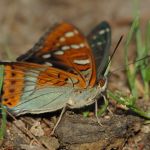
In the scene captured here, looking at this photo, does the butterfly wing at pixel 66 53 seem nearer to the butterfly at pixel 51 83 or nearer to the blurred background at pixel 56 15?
the butterfly at pixel 51 83

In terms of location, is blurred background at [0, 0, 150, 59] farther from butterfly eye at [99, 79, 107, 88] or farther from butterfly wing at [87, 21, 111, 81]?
butterfly eye at [99, 79, 107, 88]

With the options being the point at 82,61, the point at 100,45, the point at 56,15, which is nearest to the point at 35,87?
the point at 82,61

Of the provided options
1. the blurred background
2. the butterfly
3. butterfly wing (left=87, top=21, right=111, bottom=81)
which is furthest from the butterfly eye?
the blurred background

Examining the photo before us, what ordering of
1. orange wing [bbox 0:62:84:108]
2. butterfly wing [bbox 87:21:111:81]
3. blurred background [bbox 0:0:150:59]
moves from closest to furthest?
orange wing [bbox 0:62:84:108], butterfly wing [bbox 87:21:111:81], blurred background [bbox 0:0:150:59]

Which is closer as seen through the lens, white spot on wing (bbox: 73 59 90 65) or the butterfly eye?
the butterfly eye

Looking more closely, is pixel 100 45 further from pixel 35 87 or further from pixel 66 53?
pixel 35 87

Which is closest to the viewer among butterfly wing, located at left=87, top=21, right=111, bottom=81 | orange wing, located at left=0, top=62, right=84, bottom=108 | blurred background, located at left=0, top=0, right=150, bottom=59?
orange wing, located at left=0, top=62, right=84, bottom=108
